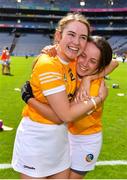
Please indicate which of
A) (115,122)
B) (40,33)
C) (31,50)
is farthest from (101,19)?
(115,122)

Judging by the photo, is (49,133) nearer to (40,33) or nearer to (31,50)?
(31,50)

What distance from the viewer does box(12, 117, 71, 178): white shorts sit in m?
3.72

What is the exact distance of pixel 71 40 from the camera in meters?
3.67

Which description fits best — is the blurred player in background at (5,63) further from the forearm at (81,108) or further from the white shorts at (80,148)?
the forearm at (81,108)

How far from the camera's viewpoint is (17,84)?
20.6 metres

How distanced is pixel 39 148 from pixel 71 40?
97 centimetres

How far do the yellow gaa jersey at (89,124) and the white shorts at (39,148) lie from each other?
426mm

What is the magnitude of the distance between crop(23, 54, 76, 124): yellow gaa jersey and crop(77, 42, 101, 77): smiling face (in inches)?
10.5

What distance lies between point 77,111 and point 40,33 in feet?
291

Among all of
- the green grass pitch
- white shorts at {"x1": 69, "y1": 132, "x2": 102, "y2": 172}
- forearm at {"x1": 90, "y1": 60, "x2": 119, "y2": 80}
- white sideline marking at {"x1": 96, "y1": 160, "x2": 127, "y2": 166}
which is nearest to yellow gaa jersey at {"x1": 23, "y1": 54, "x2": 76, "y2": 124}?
forearm at {"x1": 90, "y1": 60, "x2": 119, "y2": 80}

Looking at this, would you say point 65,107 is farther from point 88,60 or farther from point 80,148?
point 80,148

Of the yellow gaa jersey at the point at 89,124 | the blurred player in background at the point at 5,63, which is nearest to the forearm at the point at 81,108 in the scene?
the yellow gaa jersey at the point at 89,124

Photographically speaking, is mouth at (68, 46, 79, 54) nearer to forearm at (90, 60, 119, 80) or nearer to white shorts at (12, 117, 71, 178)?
forearm at (90, 60, 119, 80)

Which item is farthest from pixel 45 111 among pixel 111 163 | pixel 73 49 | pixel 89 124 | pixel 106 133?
pixel 106 133
